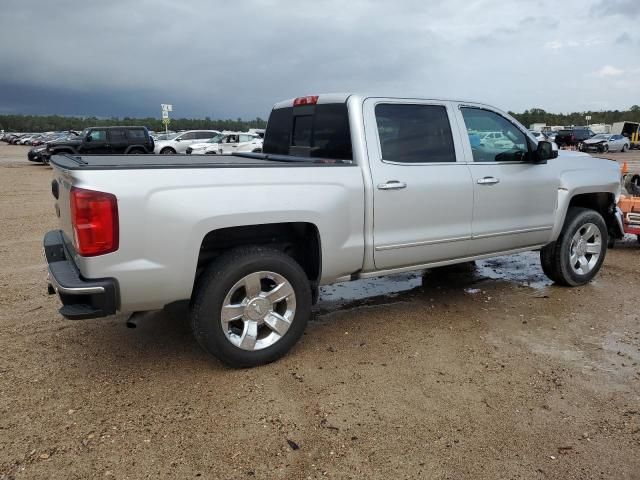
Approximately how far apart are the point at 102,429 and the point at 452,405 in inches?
80.8

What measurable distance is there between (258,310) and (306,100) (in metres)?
2.02

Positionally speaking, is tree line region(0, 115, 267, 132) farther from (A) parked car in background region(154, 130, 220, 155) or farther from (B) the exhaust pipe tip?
(B) the exhaust pipe tip

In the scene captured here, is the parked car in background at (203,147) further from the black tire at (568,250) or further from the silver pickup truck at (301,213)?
the black tire at (568,250)

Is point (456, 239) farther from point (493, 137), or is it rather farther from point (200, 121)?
point (200, 121)

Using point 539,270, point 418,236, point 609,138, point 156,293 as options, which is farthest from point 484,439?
point 609,138

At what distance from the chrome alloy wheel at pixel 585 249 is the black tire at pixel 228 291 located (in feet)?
10.7

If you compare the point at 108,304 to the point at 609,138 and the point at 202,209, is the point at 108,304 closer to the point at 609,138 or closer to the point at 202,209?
the point at 202,209

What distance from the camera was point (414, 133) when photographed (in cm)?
429

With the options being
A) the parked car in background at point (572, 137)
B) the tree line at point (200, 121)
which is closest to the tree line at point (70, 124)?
the tree line at point (200, 121)

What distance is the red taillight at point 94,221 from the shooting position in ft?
9.61

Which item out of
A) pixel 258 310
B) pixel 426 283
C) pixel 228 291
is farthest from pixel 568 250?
pixel 228 291

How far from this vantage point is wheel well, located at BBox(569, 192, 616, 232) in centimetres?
564

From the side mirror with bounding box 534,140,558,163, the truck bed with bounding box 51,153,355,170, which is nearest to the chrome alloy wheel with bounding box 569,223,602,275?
the side mirror with bounding box 534,140,558,163

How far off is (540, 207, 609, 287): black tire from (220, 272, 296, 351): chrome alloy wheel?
3137 millimetres
